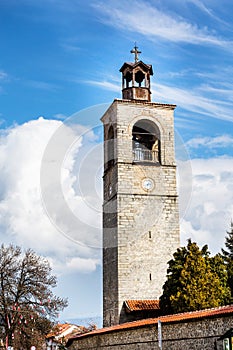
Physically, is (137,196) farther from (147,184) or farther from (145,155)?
(145,155)

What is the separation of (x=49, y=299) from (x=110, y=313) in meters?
3.62

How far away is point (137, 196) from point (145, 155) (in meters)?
Result: 2.66

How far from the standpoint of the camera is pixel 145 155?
29578mm

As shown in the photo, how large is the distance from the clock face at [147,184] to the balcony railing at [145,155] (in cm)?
129

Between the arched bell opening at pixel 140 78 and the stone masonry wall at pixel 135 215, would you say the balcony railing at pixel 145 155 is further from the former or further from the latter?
the arched bell opening at pixel 140 78

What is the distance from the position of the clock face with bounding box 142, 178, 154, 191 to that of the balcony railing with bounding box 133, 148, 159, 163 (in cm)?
129

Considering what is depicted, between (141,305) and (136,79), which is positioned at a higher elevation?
(136,79)

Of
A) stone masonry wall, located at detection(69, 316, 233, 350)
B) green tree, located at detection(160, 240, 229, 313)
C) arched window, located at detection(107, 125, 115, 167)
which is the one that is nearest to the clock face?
arched window, located at detection(107, 125, 115, 167)

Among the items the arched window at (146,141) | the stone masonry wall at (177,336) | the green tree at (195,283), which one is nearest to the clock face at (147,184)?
the arched window at (146,141)

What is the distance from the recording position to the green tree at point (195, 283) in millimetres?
21609

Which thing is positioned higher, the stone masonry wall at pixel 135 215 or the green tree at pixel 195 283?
the stone masonry wall at pixel 135 215

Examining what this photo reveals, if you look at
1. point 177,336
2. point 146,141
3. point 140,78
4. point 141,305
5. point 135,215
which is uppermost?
point 140,78

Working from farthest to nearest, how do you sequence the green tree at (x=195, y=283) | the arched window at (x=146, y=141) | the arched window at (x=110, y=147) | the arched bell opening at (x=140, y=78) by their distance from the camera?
the arched bell opening at (x=140, y=78), the arched window at (x=110, y=147), the arched window at (x=146, y=141), the green tree at (x=195, y=283)

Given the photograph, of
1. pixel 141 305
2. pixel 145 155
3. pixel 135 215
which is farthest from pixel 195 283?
pixel 145 155
